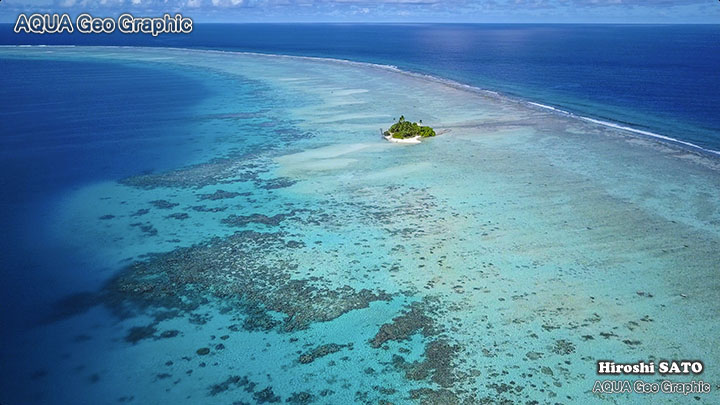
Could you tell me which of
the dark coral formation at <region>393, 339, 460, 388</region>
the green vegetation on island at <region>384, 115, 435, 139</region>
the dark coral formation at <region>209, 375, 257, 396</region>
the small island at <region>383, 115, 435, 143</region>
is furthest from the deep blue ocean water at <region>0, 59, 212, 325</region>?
the green vegetation on island at <region>384, 115, 435, 139</region>

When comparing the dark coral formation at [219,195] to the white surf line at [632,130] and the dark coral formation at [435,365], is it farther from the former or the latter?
the white surf line at [632,130]

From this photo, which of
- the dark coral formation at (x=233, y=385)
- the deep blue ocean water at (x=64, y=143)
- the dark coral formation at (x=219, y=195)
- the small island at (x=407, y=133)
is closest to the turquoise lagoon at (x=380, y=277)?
the dark coral formation at (x=233, y=385)

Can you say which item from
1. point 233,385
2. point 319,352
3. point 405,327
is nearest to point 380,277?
point 405,327

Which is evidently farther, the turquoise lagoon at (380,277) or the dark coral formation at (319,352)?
the dark coral formation at (319,352)

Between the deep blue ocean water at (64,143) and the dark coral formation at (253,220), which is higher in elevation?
the deep blue ocean water at (64,143)

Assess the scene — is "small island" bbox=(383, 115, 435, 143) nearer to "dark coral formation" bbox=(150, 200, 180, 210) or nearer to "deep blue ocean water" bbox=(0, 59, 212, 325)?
"deep blue ocean water" bbox=(0, 59, 212, 325)

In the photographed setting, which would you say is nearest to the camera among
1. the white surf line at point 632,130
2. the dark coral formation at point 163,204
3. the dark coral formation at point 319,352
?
the dark coral formation at point 319,352

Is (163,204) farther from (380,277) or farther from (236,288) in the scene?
(380,277)
